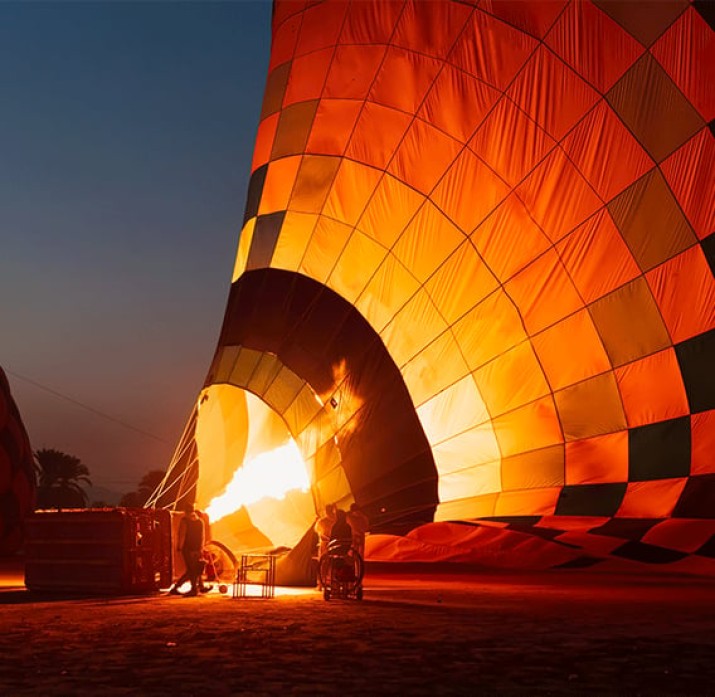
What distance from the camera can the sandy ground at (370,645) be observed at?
3463mm

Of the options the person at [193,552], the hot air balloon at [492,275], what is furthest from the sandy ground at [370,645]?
the hot air balloon at [492,275]

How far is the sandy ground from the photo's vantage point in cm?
346

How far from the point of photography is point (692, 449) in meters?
7.59

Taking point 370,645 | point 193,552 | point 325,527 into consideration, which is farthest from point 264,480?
point 370,645

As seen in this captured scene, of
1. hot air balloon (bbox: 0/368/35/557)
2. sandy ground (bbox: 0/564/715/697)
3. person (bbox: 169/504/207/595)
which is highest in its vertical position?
hot air balloon (bbox: 0/368/35/557)

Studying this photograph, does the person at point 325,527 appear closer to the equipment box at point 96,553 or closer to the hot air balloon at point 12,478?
the equipment box at point 96,553

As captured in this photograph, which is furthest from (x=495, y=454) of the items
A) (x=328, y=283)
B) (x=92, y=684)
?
(x=92, y=684)

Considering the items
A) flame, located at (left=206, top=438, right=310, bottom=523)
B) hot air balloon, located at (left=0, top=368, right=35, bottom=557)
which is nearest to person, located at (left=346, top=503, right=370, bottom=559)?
flame, located at (left=206, top=438, right=310, bottom=523)

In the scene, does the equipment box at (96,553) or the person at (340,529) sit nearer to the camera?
the person at (340,529)

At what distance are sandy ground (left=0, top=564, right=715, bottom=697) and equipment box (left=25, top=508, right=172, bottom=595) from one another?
1.13 meters

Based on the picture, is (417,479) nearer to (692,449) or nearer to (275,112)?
(692,449)

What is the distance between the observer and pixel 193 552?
8.62 m

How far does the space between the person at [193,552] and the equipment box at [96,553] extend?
287 millimetres

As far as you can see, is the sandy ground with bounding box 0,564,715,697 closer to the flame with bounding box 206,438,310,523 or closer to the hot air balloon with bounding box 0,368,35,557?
the flame with bounding box 206,438,310,523
